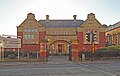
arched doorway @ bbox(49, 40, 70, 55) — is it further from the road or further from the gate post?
the road

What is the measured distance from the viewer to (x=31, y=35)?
258ft

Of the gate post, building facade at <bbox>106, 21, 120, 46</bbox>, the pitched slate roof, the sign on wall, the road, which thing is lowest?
the road

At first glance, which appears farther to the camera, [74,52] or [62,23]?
[62,23]

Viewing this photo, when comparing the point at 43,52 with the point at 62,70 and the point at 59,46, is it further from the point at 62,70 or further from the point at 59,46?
the point at 59,46

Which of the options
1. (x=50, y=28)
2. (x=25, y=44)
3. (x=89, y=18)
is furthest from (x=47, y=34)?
(x=89, y=18)

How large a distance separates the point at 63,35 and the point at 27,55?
36172 millimetres

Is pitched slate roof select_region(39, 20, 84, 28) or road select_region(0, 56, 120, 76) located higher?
pitched slate roof select_region(39, 20, 84, 28)

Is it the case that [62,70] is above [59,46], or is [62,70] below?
below

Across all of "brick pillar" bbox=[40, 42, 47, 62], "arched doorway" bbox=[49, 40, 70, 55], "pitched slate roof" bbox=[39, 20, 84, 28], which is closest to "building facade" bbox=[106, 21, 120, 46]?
"pitched slate roof" bbox=[39, 20, 84, 28]

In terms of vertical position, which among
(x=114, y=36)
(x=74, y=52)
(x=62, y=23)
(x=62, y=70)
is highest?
(x=62, y=23)

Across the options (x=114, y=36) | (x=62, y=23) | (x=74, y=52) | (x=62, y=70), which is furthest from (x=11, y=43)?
(x=114, y=36)

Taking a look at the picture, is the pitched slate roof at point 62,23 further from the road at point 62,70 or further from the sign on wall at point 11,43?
the road at point 62,70

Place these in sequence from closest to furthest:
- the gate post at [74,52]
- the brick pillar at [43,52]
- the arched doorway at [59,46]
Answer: the brick pillar at [43,52]
the gate post at [74,52]
the arched doorway at [59,46]

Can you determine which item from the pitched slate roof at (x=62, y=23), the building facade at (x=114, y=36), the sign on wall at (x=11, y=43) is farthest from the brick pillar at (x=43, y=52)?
the building facade at (x=114, y=36)
